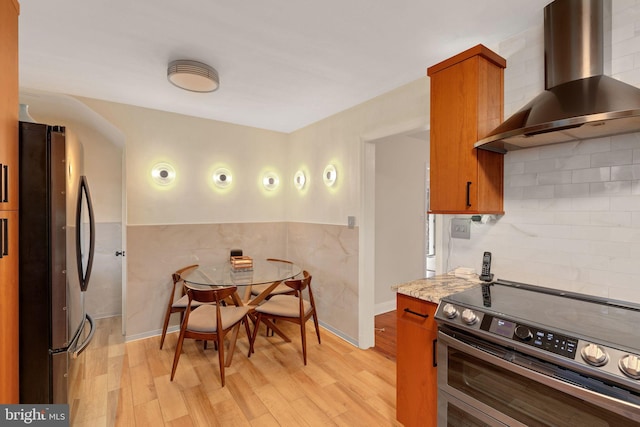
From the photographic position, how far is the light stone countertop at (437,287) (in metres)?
1.73

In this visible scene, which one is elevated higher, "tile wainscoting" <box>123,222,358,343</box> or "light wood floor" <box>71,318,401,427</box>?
"tile wainscoting" <box>123,222,358,343</box>

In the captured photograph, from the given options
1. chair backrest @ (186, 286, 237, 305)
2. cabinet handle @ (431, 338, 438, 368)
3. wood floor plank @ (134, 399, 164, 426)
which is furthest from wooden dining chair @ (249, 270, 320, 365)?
cabinet handle @ (431, 338, 438, 368)

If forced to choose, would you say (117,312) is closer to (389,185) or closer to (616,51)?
(389,185)

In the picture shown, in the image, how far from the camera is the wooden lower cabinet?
1720 mm

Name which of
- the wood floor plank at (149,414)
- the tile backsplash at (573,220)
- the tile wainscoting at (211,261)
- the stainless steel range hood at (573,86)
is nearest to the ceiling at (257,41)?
the stainless steel range hood at (573,86)

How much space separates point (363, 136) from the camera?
3129 millimetres

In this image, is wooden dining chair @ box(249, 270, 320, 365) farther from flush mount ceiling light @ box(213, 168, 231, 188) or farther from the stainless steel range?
flush mount ceiling light @ box(213, 168, 231, 188)

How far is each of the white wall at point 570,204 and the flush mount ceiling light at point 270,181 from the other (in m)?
2.83

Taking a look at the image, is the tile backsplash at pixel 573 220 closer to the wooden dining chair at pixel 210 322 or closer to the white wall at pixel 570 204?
the white wall at pixel 570 204

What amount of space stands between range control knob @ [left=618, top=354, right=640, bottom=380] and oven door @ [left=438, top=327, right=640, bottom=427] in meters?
0.08

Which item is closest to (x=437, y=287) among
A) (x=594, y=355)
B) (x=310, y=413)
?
(x=594, y=355)

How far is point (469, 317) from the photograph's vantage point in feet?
4.83

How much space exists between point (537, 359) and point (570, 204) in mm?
980

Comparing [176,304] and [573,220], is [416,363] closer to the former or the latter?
[573,220]
